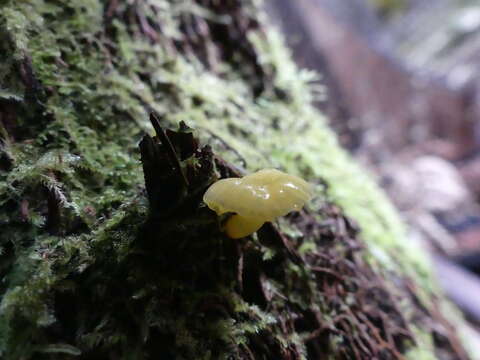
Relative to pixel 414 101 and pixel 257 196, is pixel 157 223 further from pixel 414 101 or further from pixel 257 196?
pixel 414 101

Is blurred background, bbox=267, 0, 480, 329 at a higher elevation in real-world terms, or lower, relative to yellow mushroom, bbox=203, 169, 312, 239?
higher

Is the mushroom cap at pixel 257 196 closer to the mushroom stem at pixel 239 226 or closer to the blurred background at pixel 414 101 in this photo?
the mushroom stem at pixel 239 226

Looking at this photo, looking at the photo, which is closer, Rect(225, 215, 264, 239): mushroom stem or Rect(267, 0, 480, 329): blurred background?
Rect(225, 215, 264, 239): mushroom stem

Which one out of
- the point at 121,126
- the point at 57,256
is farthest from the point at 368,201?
the point at 57,256

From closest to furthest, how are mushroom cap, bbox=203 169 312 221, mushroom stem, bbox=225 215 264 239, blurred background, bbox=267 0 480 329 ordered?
mushroom cap, bbox=203 169 312 221, mushroom stem, bbox=225 215 264 239, blurred background, bbox=267 0 480 329

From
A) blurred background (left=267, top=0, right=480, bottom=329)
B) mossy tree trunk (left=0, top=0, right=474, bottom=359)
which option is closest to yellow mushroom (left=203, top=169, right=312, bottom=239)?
mossy tree trunk (left=0, top=0, right=474, bottom=359)

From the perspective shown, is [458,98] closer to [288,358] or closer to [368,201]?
[368,201]

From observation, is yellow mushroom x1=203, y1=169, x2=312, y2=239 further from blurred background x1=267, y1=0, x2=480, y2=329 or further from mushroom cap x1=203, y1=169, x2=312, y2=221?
blurred background x1=267, y1=0, x2=480, y2=329

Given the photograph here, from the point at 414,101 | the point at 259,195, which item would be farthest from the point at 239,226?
the point at 414,101
